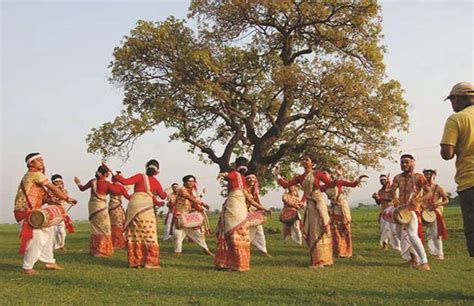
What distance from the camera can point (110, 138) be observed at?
61.1 feet

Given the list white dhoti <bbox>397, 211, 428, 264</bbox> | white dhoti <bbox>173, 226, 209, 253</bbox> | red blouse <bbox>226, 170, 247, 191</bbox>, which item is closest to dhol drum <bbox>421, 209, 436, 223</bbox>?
white dhoti <bbox>397, 211, 428, 264</bbox>

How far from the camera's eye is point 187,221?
41.7ft

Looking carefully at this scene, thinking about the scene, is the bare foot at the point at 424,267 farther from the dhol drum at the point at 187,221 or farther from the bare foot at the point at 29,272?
the bare foot at the point at 29,272

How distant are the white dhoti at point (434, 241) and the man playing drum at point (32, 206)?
8304 millimetres

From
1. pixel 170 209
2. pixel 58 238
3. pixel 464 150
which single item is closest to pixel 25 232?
pixel 58 238

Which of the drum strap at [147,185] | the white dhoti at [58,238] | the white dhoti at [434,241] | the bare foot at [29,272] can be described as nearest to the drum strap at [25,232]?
the bare foot at [29,272]

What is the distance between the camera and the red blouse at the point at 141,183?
1046 cm

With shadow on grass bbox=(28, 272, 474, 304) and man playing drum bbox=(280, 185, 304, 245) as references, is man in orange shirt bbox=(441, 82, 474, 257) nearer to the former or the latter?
shadow on grass bbox=(28, 272, 474, 304)

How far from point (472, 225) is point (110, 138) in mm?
14453

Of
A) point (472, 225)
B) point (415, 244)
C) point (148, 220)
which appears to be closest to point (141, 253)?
point (148, 220)

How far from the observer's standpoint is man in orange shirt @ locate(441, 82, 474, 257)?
6.05m

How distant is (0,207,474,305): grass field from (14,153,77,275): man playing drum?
15.0 inches

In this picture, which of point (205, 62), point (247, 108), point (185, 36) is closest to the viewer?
point (205, 62)

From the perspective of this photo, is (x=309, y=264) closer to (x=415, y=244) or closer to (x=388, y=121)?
(x=415, y=244)
